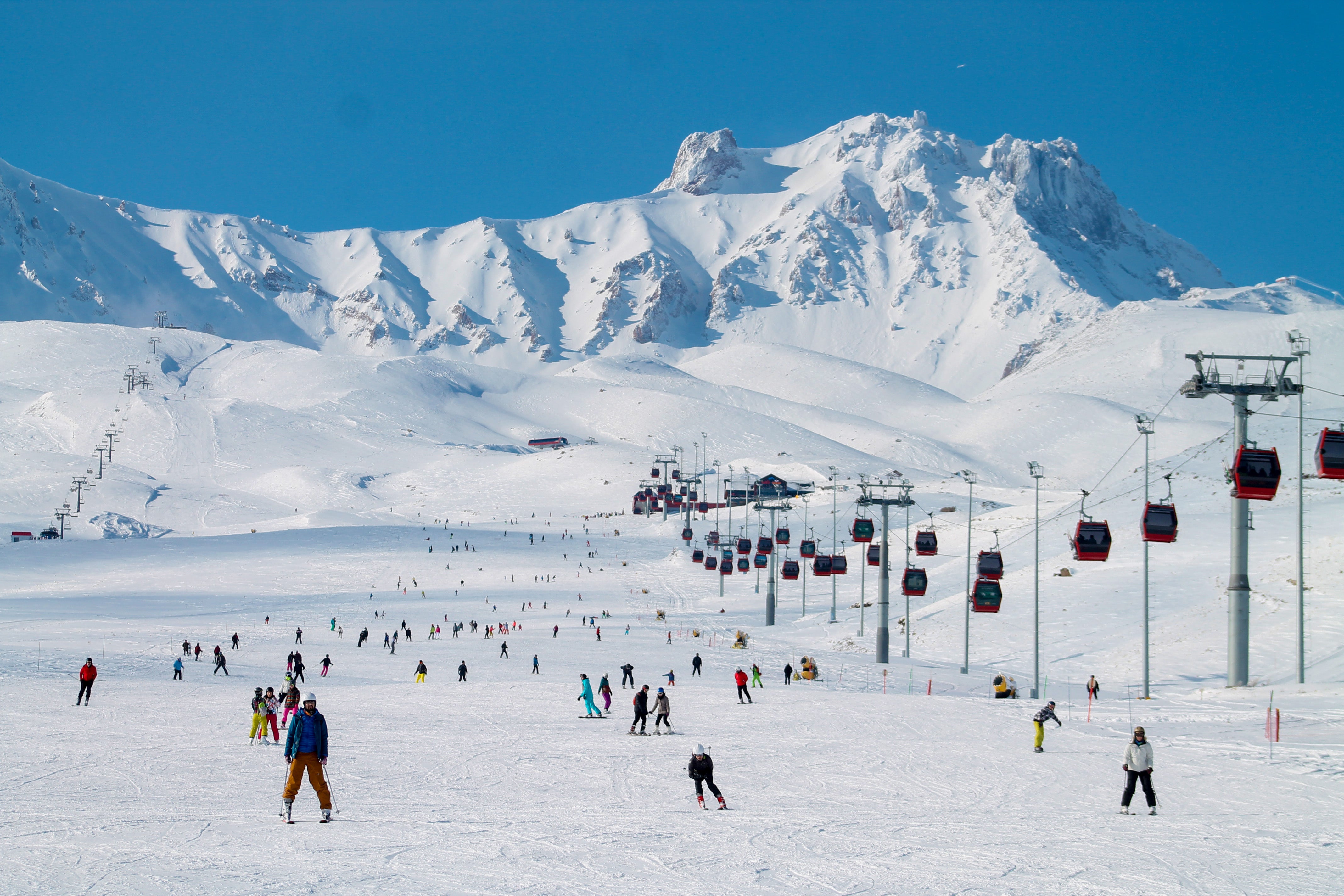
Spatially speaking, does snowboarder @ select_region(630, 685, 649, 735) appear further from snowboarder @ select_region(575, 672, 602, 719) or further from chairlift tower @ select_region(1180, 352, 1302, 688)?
chairlift tower @ select_region(1180, 352, 1302, 688)

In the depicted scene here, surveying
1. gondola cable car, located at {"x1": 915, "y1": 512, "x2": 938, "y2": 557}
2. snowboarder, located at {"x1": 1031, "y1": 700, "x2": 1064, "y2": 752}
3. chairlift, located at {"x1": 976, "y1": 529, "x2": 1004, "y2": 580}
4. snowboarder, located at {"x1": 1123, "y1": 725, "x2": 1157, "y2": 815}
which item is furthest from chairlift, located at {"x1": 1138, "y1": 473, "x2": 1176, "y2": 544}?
gondola cable car, located at {"x1": 915, "y1": 512, "x2": 938, "y2": 557}

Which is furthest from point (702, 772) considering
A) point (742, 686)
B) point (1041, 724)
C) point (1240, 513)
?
point (1240, 513)

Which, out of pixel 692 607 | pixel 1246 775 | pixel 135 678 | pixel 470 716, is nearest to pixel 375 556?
pixel 692 607

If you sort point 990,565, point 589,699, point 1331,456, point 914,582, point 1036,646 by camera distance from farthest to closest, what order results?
point 914,582 < point 990,565 < point 1036,646 < point 1331,456 < point 589,699

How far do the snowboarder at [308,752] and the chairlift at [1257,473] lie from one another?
25.9 metres

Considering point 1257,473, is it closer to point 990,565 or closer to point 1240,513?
point 1240,513

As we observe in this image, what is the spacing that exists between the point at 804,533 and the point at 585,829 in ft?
256

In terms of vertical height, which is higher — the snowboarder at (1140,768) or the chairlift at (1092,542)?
the chairlift at (1092,542)

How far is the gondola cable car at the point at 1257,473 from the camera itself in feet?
101

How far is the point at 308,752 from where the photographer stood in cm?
1373

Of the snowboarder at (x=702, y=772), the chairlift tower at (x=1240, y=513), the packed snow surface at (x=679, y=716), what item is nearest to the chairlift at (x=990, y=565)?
the packed snow surface at (x=679, y=716)

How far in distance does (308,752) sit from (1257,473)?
26742 millimetres

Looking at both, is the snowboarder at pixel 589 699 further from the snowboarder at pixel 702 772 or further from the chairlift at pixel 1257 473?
the chairlift at pixel 1257 473

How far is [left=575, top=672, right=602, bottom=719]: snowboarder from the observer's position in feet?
87.3
